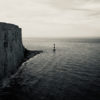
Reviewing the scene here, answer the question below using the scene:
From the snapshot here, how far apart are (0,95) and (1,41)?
974cm

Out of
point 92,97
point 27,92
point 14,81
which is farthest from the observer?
point 14,81

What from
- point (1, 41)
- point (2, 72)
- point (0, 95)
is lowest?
point (0, 95)

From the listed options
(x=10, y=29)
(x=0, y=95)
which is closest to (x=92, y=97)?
(x=0, y=95)

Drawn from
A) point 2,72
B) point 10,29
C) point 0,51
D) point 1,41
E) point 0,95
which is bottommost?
point 0,95

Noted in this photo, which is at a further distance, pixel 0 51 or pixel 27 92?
pixel 0 51

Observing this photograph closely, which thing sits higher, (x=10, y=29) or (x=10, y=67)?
(x=10, y=29)

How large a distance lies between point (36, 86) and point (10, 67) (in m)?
8.45

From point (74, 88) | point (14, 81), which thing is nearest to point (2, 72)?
point (14, 81)

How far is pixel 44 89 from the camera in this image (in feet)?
71.8

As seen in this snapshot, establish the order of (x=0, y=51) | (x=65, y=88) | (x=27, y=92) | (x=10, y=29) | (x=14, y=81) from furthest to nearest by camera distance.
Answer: (x=10, y=29) → (x=14, y=81) → (x=0, y=51) → (x=65, y=88) → (x=27, y=92)

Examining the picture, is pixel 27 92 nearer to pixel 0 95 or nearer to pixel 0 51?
pixel 0 95

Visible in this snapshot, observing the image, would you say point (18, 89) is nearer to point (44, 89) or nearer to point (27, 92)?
point (27, 92)

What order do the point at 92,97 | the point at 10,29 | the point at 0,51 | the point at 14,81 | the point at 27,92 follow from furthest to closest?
the point at 10,29, the point at 14,81, the point at 0,51, the point at 27,92, the point at 92,97

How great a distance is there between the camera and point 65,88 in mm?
22062
